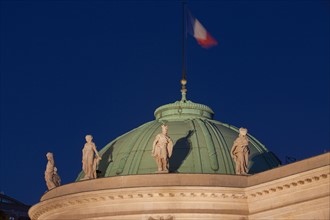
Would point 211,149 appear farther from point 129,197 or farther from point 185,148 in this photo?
point 129,197

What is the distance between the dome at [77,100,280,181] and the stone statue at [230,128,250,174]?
2.54 m

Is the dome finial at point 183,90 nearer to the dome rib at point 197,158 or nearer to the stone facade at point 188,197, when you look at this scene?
the dome rib at point 197,158

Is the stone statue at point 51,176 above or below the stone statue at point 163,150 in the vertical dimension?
above

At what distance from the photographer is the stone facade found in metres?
41.8

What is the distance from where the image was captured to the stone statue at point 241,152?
45562 mm

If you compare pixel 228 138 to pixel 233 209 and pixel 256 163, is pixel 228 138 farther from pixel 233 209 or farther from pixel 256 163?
pixel 233 209

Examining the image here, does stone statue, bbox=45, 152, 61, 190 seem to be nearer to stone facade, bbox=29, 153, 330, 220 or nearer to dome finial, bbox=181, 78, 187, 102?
stone facade, bbox=29, 153, 330, 220

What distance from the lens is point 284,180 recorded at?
135 feet

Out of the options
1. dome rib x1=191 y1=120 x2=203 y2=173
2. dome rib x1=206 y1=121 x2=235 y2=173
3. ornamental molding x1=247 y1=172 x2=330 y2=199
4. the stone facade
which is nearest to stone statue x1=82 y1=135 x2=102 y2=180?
the stone facade

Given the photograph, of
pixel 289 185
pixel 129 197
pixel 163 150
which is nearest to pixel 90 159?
pixel 129 197

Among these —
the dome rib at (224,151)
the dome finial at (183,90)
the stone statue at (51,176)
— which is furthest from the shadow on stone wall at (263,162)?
the stone statue at (51,176)

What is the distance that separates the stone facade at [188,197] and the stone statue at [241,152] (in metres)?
1.05

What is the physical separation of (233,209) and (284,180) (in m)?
4.27

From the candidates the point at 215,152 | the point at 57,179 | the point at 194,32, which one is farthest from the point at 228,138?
the point at 57,179
